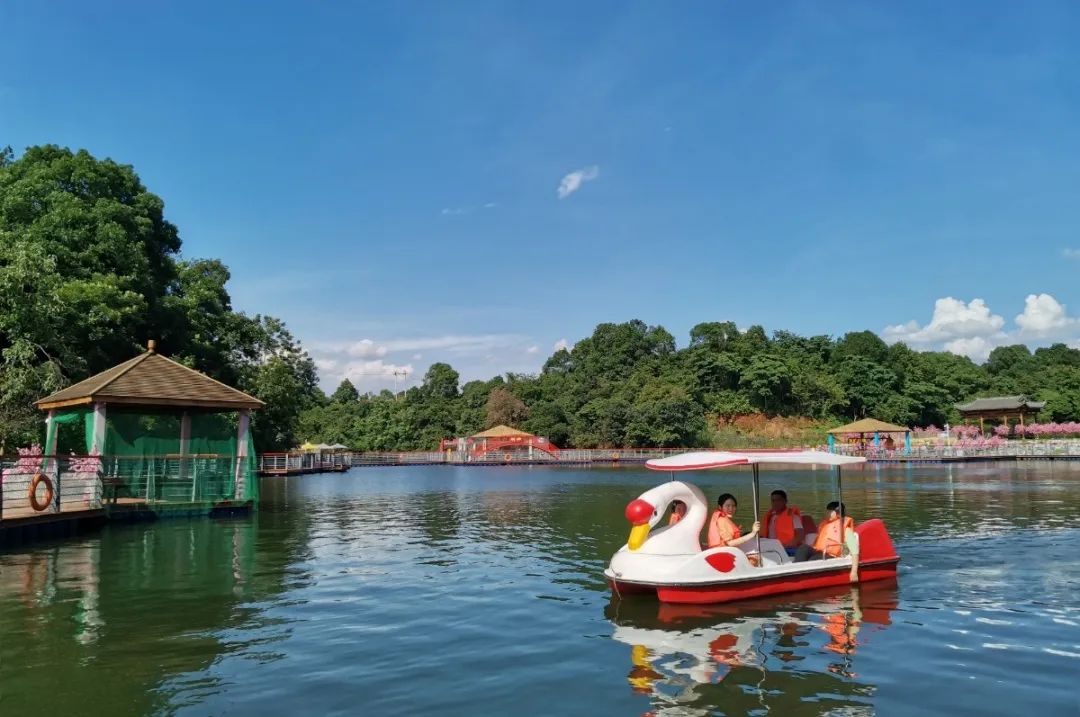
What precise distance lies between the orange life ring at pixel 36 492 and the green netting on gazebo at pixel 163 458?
287cm

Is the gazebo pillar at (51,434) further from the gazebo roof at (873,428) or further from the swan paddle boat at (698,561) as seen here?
the gazebo roof at (873,428)

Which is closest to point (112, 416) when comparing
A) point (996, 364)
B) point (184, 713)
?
point (184, 713)

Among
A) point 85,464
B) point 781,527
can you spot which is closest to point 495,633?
point 781,527

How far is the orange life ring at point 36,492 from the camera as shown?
18816mm

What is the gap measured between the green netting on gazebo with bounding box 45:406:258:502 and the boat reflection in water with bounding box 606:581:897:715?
17.0 m

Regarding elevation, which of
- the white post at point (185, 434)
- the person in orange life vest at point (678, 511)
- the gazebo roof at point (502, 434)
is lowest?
the person in orange life vest at point (678, 511)

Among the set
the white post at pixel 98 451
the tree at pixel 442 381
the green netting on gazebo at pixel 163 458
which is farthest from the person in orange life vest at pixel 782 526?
the tree at pixel 442 381

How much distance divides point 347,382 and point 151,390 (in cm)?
10718

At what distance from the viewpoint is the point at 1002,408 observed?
230ft

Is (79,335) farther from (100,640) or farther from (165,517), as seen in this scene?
(100,640)

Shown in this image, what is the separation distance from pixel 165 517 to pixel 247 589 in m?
12.1

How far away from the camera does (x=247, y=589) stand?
13359mm

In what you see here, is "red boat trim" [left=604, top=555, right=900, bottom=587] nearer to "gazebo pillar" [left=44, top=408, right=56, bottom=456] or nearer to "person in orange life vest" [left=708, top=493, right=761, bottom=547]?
"person in orange life vest" [left=708, top=493, right=761, bottom=547]

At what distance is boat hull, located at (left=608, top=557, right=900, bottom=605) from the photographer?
1130 centimetres
